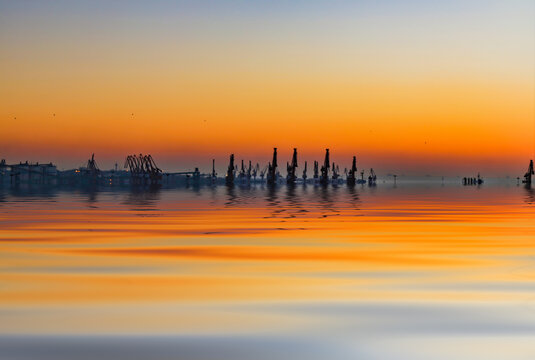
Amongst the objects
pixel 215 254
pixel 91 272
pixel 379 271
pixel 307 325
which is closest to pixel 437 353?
pixel 307 325

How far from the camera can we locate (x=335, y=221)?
29.9 meters

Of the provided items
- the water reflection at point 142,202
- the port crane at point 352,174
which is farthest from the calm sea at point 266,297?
the port crane at point 352,174

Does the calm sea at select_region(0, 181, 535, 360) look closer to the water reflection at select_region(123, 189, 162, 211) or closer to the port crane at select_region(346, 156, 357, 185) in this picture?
the water reflection at select_region(123, 189, 162, 211)

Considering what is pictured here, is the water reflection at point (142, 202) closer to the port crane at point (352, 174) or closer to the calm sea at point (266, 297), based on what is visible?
the calm sea at point (266, 297)

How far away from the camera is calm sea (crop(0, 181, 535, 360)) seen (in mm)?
8336

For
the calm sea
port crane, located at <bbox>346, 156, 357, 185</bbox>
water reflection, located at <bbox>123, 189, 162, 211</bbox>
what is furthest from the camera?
port crane, located at <bbox>346, 156, 357, 185</bbox>

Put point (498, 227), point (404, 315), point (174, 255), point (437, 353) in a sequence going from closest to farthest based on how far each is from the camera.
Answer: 1. point (437, 353)
2. point (404, 315)
3. point (174, 255)
4. point (498, 227)

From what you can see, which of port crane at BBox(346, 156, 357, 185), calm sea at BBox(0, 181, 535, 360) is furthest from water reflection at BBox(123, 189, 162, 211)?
port crane at BBox(346, 156, 357, 185)

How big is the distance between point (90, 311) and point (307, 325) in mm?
2895

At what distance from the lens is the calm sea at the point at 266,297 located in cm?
834

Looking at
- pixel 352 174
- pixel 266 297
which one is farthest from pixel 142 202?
pixel 352 174

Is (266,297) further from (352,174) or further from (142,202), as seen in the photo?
(352,174)

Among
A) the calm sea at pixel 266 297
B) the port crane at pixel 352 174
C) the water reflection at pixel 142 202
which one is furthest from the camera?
the port crane at pixel 352 174

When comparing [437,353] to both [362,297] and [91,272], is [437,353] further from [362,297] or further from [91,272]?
[91,272]
